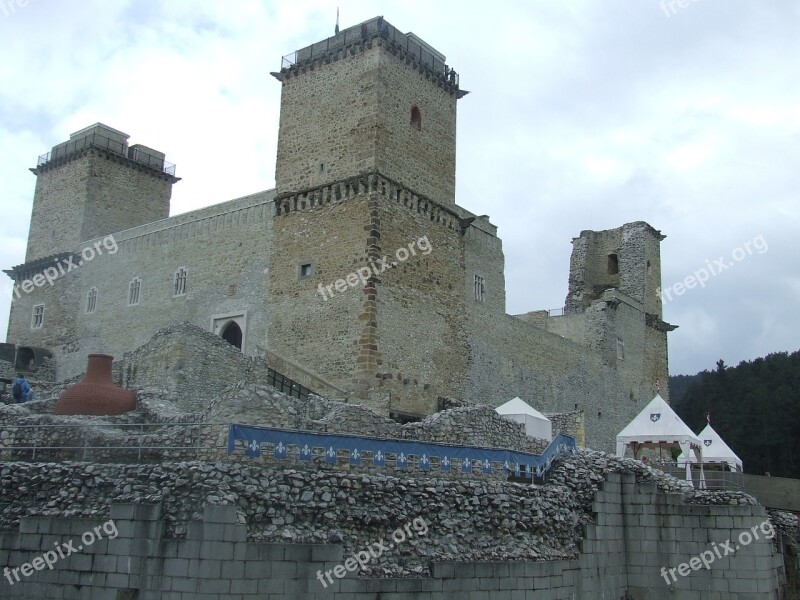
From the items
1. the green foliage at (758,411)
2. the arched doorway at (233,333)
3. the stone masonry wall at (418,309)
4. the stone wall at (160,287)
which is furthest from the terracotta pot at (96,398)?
the green foliage at (758,411)

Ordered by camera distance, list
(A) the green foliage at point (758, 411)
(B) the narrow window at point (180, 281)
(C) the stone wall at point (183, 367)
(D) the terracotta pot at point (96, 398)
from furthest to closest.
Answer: (A) the green foliage at point (758, 411) → (B) the narrow window at point (180, 281) → (C) the stone wall at point (183, 367) → (D) the terracotta pot at point (96, 398)

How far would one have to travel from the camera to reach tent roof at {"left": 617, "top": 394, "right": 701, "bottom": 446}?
23.5 meters

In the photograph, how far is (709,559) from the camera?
56.1 feet

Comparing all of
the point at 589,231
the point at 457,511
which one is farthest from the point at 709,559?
the point at 589,231

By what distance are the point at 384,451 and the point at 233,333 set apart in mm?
14536

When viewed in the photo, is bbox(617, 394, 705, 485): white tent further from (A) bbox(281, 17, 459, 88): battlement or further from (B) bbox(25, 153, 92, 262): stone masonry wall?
(B) bbox(25, 153, 92, 262): stone masonry wall

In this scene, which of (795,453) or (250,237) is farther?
(795,453)

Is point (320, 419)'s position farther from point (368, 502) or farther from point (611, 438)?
point (611, 438)

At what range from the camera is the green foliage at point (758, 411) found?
55.7 metres

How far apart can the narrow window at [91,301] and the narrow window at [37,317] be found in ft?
9.31

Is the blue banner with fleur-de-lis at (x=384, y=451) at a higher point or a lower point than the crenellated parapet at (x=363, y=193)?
lower

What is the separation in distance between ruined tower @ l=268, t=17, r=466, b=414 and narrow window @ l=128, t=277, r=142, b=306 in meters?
7.13

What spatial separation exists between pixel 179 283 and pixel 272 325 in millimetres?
5559

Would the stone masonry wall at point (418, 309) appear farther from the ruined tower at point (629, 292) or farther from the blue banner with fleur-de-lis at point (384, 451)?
the ruined tower at point (629, 292)
